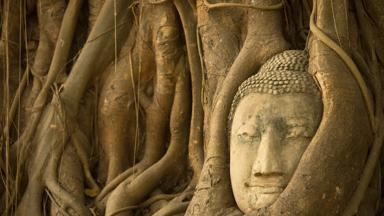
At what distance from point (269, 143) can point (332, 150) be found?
0.84 feet

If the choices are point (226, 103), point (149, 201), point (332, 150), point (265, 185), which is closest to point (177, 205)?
point (149, 201)

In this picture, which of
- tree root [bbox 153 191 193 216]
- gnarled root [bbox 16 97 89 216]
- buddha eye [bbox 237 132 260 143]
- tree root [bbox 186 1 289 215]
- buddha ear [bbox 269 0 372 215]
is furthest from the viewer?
gnarled root [bbox 16 97 89 216]

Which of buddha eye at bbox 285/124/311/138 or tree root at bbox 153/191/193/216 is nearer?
buddha eye at bbox 285/124/311/138

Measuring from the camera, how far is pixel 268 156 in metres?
3.79

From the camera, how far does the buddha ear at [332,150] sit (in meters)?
3.68

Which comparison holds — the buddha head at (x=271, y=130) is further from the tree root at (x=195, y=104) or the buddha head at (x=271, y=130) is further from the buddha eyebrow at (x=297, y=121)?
the tree root at (x=195, y=104)

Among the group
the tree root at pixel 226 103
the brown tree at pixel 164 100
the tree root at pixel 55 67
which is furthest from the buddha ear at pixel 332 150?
the tree root at pixel 55 67

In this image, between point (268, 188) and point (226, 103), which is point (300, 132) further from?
point (226, 103)

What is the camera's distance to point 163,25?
4.84 metres

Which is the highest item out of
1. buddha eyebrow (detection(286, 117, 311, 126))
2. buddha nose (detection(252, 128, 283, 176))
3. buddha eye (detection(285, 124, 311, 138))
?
buddha eyebrow (detection(286, 117, 311, 126))

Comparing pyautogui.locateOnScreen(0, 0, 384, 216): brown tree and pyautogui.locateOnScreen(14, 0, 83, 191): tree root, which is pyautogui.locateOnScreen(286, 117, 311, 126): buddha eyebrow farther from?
pyautogui.locateOnScreen(14, 0, 83, 191): tree root

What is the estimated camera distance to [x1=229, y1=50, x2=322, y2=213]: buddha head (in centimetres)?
381

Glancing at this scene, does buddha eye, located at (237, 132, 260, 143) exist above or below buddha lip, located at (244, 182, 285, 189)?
above

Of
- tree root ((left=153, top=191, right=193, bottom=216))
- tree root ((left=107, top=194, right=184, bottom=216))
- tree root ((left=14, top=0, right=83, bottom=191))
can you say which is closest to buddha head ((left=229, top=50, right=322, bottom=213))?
tree root ((left=153, top=191, right=193, bottom=216))
